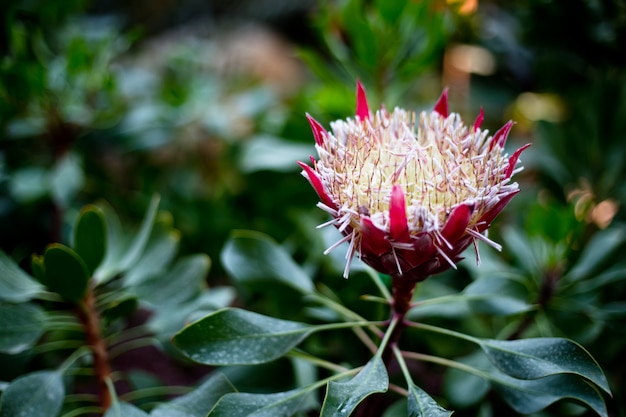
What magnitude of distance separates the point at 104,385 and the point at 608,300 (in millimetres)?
973

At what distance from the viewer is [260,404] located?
2.19 feet

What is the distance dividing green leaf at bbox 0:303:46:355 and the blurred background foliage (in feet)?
0.42

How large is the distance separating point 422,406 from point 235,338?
0.25m

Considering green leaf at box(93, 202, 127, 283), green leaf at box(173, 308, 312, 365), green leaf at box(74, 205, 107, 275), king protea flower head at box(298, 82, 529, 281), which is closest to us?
king protea flower head at box(298, 82, 529, 281)

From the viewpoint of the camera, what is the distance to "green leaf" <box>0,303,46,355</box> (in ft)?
2.50

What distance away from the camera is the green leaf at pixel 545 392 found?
66cm

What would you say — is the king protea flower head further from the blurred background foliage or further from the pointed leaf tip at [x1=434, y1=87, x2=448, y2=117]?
the blurred background foliage

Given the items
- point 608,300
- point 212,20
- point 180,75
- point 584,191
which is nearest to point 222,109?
point 180,75

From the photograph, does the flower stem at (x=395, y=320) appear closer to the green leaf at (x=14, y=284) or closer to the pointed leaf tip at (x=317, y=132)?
the pointed leaf tip at (x=317, y=132)

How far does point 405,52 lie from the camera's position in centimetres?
127

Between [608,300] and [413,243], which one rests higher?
[413,243]

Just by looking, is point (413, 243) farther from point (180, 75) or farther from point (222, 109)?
point (180, 75)

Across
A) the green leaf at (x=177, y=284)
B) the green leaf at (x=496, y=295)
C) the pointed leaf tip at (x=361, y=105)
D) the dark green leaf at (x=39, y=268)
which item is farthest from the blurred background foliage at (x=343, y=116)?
the pointed leaf tip at (x=361, y=105)

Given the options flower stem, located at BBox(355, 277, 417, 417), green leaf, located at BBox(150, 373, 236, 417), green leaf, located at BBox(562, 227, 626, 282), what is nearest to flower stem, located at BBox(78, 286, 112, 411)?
green leaf, located at BBox(150, 373, 236, 417)
